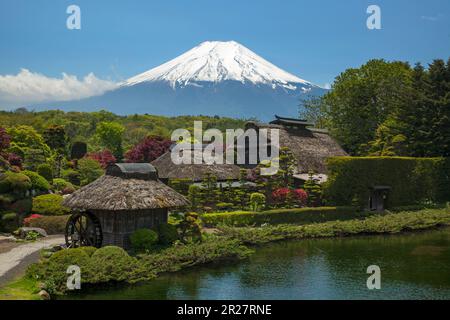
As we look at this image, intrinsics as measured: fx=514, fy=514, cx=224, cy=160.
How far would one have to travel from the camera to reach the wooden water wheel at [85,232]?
2472 cm

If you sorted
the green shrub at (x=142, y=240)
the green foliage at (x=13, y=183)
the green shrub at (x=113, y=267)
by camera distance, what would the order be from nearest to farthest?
the green shrub at (x=113, y=267) < the green shrub at (x=142, y=240) < the green foliage at (x=13, y=183)

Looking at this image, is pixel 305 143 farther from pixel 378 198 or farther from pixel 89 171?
pixel 89 171

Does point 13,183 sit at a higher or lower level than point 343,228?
higher

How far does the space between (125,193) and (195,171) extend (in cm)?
1486

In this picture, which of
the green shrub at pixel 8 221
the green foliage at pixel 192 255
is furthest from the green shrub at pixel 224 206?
the green shrub at pixel 8 221

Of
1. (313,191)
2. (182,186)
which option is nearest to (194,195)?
(182,186)

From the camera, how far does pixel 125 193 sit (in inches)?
973

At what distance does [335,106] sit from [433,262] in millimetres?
37955

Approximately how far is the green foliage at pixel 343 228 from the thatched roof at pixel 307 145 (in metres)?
10.4

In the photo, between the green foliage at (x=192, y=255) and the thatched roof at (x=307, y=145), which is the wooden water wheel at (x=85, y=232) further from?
the thatched roof at (x=307, y=145)

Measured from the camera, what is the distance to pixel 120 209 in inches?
938

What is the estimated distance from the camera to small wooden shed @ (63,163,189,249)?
80.3 ft
